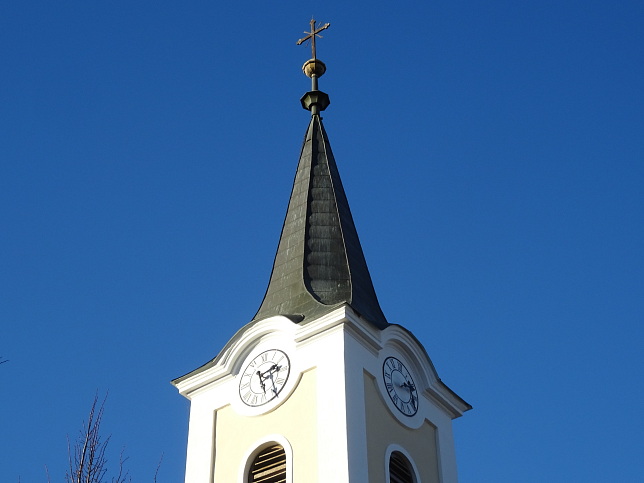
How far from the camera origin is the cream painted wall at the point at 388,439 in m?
25.1

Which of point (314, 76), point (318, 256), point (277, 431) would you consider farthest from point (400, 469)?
point (314, 76)

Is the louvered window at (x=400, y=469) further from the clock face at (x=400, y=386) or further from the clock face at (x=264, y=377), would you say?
the clock face at (x=264, y=377)

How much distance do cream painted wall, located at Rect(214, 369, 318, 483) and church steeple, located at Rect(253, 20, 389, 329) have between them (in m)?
1.69

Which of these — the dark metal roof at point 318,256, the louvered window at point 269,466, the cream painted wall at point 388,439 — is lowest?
the louvered window at point 269,466

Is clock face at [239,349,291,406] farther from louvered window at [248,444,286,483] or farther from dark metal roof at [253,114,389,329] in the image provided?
louvered window at [248,444,286,483]

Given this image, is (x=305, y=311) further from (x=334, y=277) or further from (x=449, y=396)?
(x=449, y=396)

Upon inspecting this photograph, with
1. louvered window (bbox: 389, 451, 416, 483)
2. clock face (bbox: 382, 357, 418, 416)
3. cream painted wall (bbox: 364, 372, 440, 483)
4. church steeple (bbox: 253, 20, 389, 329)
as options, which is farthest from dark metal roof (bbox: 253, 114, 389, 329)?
louvered window (bbox: 389, 451, 416, 483)

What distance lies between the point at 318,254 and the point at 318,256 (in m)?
0.06

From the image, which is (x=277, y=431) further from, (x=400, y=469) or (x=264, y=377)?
(x=400, y=469)

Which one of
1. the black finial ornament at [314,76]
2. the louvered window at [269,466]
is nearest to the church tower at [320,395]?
the louvered window at [269,466]

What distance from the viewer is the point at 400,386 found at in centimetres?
2686

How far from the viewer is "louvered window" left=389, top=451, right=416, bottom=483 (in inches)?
1008

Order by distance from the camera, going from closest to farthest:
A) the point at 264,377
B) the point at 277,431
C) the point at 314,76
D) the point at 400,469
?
the point at 277,431 → the point at 400,469 → the point at 264,377 → the point at 314,76

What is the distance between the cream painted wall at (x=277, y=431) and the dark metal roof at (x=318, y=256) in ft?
5.49
